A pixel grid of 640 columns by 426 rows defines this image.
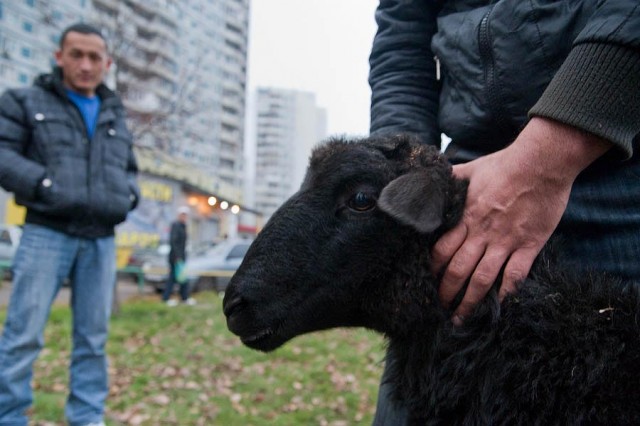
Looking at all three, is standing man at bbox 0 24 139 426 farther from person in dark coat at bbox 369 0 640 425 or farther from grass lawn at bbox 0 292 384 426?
person in dark coat at bbox 369 0 640 425

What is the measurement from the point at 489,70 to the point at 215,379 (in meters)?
5.24

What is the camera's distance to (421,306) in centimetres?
148

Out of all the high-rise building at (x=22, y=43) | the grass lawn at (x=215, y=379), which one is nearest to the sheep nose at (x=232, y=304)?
the grass lawn at (x=215, y=379)

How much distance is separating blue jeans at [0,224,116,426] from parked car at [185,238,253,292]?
11.2 meters

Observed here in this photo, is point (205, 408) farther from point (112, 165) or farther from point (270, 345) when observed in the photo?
point (270, 345)

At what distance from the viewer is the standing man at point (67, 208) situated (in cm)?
323

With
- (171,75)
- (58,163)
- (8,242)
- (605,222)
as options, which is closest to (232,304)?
(605,222)

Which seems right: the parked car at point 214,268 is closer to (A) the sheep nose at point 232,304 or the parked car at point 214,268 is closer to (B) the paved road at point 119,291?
(B) the paved road at point 119,291

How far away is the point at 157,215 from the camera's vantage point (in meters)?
A: 26.4

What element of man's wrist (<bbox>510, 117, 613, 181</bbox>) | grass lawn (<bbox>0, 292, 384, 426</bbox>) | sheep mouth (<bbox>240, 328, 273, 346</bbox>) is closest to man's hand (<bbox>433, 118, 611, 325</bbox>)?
man's wrist (<bbox>510, 117, 613, 181</bbox>)

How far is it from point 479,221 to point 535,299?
0.85ft

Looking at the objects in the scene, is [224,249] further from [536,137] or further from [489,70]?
[536,137]

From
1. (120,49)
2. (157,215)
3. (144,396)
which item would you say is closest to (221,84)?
(157,215)

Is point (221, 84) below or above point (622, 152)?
above
